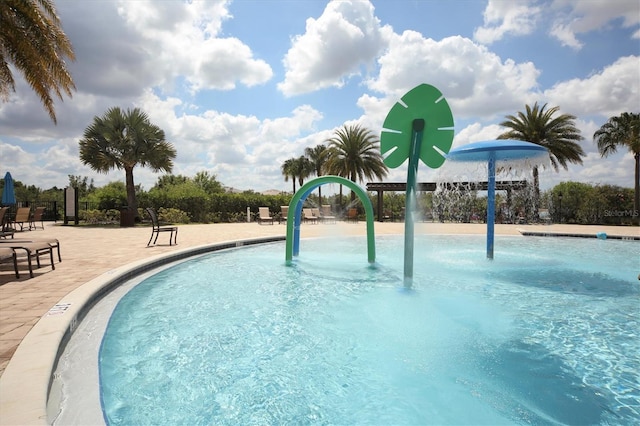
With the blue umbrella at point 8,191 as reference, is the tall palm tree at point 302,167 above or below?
above

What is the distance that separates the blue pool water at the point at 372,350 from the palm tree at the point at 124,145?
19867mm

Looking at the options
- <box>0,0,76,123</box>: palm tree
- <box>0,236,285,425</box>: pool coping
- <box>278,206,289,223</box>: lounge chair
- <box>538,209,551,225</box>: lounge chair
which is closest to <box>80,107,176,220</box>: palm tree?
<box>278,206,289,223</box>: lounge chair

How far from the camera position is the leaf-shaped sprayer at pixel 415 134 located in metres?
6.51

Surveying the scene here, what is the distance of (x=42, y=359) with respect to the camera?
10.1ft

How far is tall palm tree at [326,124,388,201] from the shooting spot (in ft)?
106

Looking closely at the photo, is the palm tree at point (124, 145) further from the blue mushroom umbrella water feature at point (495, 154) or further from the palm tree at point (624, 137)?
the palm tree at point (624, 137)

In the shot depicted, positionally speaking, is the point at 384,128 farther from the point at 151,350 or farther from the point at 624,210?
the point at 624,210

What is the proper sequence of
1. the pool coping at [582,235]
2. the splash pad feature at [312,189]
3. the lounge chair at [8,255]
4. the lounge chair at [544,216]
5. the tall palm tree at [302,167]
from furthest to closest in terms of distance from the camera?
the tall palm tree at [302,167]
the lounge chair at [544,216]
the pool coping at [582,235]
the splash pad feature at [312,189]
the lounge chair at [8,255]

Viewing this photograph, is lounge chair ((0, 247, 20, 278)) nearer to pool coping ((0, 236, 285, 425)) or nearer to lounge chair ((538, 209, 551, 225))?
pool coping ((0, 236, 285, 425))

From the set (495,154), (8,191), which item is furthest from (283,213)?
(495,154)

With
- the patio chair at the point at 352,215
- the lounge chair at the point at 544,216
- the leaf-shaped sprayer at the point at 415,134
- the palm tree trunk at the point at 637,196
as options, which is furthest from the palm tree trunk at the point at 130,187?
the palm tree trunk at the point at 637,196

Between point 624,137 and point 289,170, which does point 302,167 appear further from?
point 624,137

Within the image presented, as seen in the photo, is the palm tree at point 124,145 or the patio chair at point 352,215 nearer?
the palm tree at point 124,145

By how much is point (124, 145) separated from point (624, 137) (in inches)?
1460
